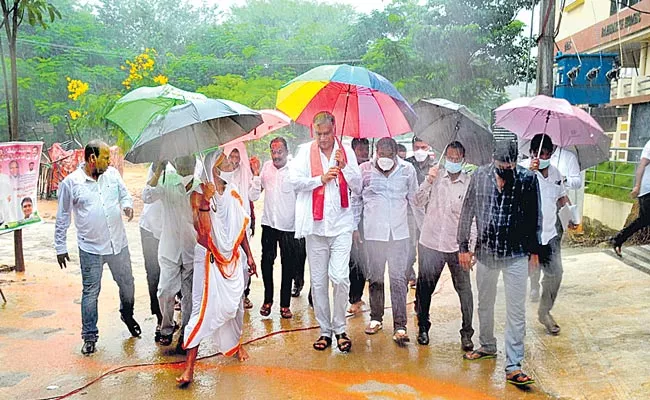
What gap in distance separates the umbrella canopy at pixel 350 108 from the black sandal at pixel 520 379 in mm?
2297

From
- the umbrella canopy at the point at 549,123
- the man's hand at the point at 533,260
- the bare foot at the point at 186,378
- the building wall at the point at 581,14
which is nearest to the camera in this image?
the bare foot at the point at 186,378

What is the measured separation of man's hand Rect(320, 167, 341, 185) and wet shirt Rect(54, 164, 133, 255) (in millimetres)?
1814

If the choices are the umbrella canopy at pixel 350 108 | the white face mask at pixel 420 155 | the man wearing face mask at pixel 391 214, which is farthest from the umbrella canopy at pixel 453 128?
the white face mask at pixel 420 155

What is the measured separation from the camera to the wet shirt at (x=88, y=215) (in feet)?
16.8

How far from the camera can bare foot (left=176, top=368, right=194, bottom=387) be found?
14.6 feet

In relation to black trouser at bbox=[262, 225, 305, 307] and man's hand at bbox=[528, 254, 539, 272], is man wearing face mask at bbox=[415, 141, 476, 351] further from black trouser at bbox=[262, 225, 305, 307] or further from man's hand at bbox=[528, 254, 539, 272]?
black trouser at bbox=[262, 225, 305, 307]

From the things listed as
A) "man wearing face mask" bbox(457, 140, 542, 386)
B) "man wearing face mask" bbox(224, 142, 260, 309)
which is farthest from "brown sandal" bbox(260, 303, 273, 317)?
"man wearing face mask" bbox(457, 140, 542, 386)

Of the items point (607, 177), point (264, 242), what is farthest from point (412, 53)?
point (264, 242)

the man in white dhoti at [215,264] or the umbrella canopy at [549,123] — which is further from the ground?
the umbrella canopy at [549,123]

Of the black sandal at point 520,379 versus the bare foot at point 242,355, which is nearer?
the black sandal at point 520,379

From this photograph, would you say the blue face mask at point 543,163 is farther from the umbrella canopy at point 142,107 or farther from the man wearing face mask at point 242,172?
the umbrella canopy at point 142,107

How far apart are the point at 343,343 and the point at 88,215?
94.3 inches

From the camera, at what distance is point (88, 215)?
5.15 m

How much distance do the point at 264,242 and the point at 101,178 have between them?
1810 millimetres
